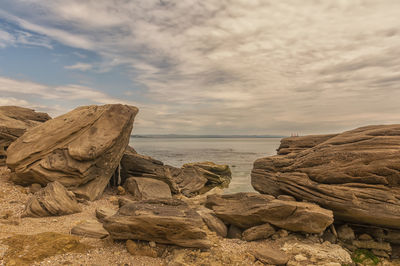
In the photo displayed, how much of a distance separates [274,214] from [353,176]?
460 centimetres

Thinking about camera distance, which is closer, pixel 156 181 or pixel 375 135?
pixel 375 135

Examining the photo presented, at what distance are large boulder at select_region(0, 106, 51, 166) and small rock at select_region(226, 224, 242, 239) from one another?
18.4 meters

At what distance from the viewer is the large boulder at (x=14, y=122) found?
20.5m

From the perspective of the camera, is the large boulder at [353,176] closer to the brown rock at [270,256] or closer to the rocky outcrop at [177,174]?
the brown rock at [270,256]

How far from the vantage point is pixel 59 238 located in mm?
9758

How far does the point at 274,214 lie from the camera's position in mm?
12164

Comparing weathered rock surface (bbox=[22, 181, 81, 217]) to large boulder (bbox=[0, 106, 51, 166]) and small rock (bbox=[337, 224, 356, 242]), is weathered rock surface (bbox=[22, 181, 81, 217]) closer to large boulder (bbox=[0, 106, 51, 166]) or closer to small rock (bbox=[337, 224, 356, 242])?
large boulder (bbox=[0, 106, 51, 166])

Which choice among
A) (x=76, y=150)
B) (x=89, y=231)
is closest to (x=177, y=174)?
(x=76, y=150)

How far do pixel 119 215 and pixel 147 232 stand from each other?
143 cm

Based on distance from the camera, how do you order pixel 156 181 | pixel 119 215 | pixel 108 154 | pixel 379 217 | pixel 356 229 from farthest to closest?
pixel 156 181 → pixel 108 154 → pixel 356 229 → pixel 379 217 → pixel 119 215

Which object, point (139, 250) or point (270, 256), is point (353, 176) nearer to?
point (270, 256)

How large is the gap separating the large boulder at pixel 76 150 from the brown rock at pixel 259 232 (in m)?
10.6

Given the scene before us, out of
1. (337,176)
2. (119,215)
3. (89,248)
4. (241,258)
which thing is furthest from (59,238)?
(337,176)

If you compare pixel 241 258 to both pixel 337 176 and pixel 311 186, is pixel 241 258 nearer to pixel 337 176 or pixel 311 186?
pixel 311 186
